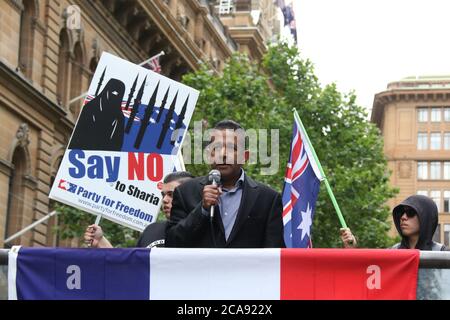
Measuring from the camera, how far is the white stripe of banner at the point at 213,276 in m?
7.26

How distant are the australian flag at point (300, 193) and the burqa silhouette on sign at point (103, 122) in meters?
1.43

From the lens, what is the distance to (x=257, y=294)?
7.27m

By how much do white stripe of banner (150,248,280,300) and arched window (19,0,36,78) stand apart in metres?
27.7

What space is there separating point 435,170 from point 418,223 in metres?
113

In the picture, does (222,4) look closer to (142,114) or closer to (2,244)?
(2,244)

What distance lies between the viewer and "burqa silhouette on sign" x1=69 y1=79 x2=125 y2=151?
1062 cm

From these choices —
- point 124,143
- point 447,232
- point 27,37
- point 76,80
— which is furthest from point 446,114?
point 124,143

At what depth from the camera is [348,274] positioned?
7270 millimetres

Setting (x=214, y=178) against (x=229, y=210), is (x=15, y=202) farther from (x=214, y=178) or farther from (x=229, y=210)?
(x=214, y=178)

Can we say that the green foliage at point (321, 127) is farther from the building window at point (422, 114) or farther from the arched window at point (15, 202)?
the building window at point (422, 114)

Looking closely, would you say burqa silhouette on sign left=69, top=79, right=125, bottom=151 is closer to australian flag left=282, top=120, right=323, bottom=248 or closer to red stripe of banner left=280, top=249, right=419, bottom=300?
australian flag left=282, top=120, right=323, bottom=248

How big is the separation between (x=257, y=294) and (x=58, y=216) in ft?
100.0

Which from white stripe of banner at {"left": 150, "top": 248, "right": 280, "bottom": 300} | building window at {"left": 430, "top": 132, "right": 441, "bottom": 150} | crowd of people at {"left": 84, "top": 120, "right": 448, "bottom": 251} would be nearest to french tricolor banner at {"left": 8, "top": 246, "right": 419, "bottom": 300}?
white stripe of banner at {"left": 150, "top": 248, "right": 280, "bottom": 300}

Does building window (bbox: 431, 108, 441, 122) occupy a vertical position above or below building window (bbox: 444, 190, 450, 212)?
above
